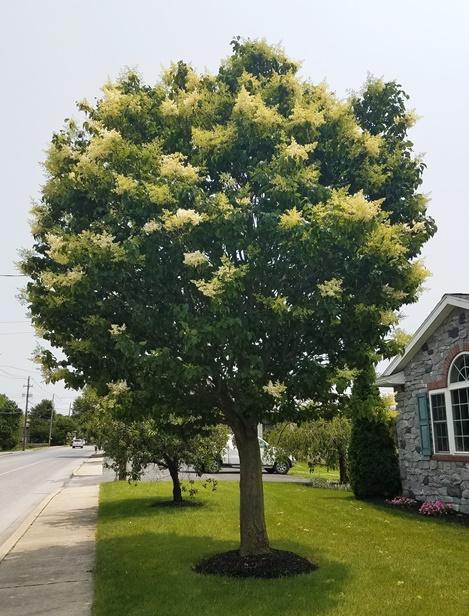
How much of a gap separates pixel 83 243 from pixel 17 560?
5.85m

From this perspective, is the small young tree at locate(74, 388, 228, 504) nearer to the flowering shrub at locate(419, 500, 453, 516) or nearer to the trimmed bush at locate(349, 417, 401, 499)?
the trimmed bush at locate(349, 417, 401, 499)

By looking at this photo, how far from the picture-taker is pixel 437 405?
1430 cm

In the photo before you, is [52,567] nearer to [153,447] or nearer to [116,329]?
[116,329]

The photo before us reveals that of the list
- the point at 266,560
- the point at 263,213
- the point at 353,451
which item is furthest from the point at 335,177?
the point at 353,451

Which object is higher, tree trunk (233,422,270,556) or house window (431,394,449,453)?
house window (431,394,449,453)

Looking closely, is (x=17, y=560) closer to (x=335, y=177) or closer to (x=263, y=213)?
(x=263, y=213)

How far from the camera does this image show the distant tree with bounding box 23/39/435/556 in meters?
7.22

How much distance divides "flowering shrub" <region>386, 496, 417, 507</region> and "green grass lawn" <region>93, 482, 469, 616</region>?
81 cm

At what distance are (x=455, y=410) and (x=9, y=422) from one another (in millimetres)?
70734

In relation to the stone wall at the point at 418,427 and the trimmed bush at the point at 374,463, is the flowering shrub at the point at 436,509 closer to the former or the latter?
the stone wall at the point at 418,427

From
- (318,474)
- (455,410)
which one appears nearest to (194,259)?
(455,410)

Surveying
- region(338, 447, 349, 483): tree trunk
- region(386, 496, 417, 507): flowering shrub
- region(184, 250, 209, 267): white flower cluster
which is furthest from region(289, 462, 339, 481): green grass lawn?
region(184, 250, 209, 267): white flower cluster

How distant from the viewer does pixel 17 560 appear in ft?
32.2

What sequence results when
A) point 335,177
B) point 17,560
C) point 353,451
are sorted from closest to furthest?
point 335,177 < point 17,560 < point 353,451
